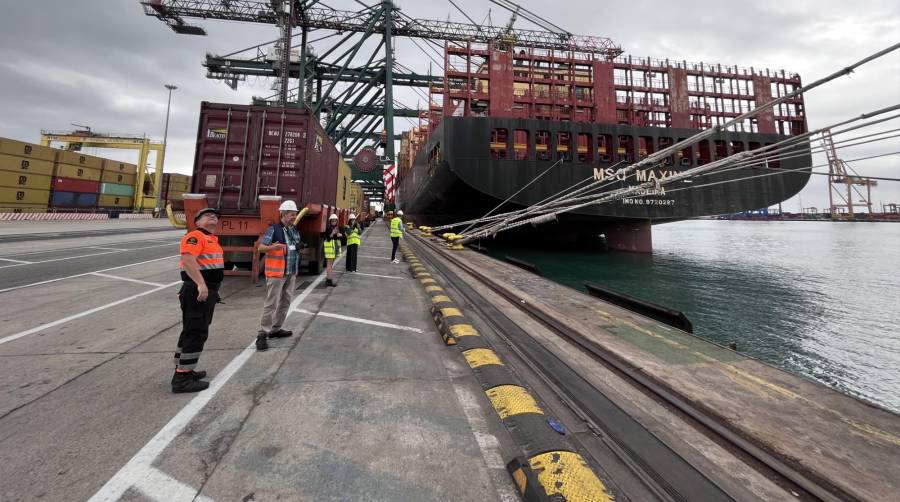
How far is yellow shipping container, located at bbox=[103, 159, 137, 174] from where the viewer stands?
33.7m

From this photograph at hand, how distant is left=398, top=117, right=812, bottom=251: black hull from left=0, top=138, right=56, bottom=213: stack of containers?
34303 millimetres

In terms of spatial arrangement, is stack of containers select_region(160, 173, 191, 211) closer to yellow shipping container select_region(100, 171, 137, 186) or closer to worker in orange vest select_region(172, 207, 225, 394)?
yellow shipping container select_region(100, 171, 137, 186)

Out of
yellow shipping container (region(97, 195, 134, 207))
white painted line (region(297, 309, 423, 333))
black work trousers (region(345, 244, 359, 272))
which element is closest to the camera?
white painted line (region(297, 309, 423, 333))

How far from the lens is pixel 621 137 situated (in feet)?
54.5

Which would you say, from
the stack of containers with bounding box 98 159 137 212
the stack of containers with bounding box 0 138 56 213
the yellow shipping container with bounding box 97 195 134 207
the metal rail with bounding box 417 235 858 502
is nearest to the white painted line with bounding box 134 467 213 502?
the metal rail with bounding box 417 235 858 502

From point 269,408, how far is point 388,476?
1.30 m

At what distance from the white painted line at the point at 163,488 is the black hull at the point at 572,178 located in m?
14.3

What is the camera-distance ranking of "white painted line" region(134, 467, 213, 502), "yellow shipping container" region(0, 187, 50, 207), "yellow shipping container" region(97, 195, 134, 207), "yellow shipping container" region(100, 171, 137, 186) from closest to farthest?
"white painted line" region(134, 467, 213, 502) < "yellow shipping container" region(0, 187, 50, 207) < "yellow shipping container" region(100, 171, 137, 186) < "yellow shipping container" region(97, 195, 134, 207)

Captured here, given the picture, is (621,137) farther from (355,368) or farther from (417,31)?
(417,31)

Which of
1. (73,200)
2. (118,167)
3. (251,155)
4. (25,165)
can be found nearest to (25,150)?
(25,165)

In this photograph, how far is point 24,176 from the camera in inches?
1027

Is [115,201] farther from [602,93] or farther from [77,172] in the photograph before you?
[602,93]

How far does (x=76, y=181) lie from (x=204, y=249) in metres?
43.4

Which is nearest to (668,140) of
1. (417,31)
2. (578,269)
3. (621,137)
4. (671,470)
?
(621,137)
